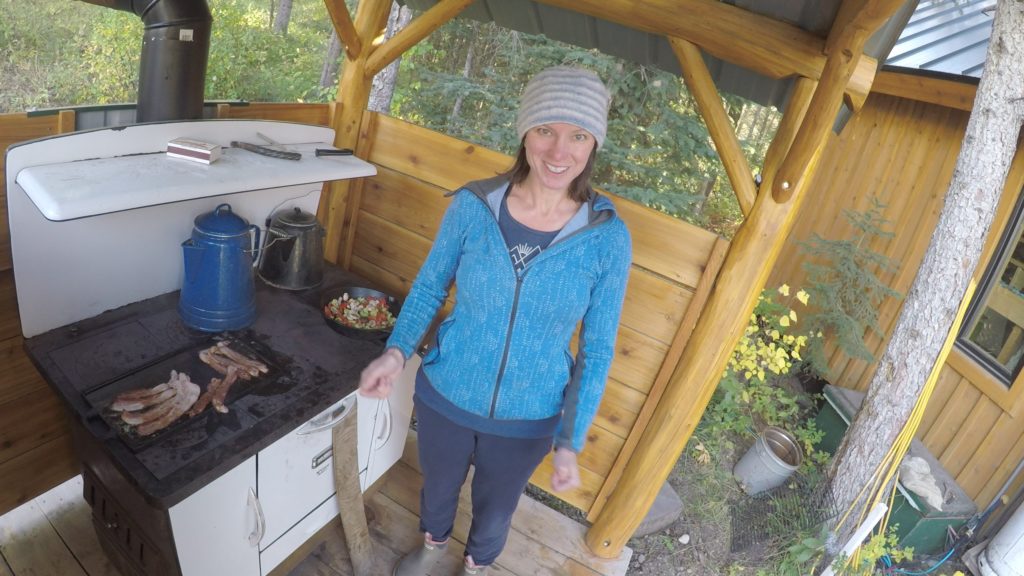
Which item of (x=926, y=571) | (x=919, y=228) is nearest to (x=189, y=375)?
(x=926, y=571)

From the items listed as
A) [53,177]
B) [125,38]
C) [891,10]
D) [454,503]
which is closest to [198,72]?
[53,177]

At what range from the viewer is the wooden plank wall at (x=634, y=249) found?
2.08 meters

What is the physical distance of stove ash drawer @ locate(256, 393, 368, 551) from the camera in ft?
5.54

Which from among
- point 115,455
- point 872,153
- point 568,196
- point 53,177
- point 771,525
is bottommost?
point 771,525

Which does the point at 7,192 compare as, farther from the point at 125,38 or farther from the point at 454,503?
the point at 125,38

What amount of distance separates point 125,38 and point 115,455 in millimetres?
8603

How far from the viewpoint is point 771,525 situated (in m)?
3.15

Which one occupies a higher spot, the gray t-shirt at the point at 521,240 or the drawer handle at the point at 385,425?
the gray t-shirt at the point at 521,240

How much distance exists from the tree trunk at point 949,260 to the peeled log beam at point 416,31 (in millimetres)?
2417

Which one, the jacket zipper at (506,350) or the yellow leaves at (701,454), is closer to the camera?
the jacket zipper at (506,350)

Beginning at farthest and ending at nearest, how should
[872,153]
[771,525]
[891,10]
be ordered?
[872,153]
[771,525]
[891,10]

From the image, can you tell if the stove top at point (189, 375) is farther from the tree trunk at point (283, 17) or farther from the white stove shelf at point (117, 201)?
the tree trunk at point (283, 17)

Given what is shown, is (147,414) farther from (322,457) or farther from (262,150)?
(262,150)

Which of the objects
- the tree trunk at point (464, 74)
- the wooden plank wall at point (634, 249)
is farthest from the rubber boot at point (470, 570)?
the tree trunk at point (464, 74)
